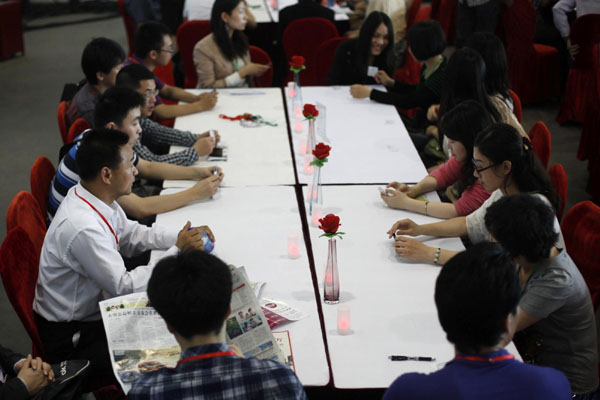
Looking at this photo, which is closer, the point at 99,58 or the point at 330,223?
the point at 330,223

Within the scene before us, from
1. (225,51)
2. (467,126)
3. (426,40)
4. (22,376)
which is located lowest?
(22,376)

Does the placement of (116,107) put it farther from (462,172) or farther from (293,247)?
(462,172)

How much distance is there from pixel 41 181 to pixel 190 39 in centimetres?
272

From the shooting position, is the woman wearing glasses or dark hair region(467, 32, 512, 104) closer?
the woman wearing glasses

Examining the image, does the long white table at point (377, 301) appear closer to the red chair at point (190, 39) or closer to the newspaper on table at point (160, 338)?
the newspaper on table at point (160, 338)

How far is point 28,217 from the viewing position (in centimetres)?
272

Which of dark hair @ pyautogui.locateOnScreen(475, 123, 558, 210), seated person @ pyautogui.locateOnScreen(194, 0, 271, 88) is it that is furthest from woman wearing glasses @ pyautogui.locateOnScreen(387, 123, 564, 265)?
seated person @ pyautogui.locateOnScreen(194, 0, 271, 88)

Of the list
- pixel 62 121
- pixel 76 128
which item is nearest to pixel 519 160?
pixel 76 128

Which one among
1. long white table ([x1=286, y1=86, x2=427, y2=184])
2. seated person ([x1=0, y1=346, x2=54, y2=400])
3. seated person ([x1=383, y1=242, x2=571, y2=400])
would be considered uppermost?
seated person ([x1=383, y1=242, x2=571, y2=400])

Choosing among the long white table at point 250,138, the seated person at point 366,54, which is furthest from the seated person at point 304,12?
the long white table at point 250,138

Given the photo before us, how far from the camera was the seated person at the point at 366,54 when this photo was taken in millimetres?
4496

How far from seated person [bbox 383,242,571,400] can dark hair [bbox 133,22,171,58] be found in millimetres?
3113

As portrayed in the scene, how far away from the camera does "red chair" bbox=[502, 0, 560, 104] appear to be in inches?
228

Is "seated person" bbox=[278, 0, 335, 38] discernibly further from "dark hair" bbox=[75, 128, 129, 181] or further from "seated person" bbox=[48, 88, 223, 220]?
"dark hair" bbox=[75, 128, 129, 181]
